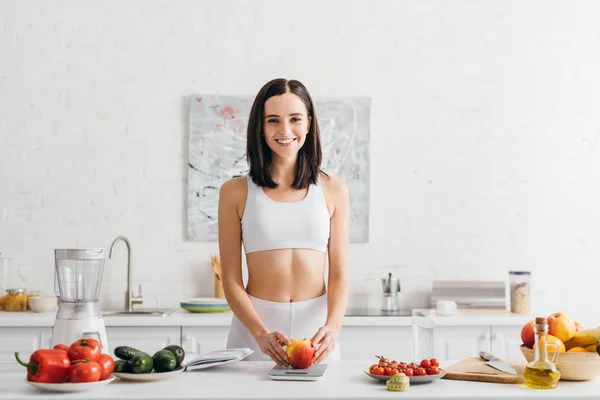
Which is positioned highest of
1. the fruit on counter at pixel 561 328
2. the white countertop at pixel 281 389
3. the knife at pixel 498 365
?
the fruit on counter at pixel 561 328

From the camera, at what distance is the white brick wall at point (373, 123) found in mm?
4195

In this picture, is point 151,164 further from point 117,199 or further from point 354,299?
point 354,299

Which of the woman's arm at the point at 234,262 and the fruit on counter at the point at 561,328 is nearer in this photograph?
the fruit on counter at the point at 561,328

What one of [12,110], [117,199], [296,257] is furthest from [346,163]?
[12,110]

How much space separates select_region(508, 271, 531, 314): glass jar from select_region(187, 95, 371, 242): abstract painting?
85 cm

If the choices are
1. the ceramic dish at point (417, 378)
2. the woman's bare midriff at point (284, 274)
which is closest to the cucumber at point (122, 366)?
the ceramic dish at point (417, 378)

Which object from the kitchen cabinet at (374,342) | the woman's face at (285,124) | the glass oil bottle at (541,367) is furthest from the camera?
the kitchen cabinet at (374,342)

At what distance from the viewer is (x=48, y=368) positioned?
1.87 meters

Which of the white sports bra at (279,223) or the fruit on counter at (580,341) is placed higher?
the white sports bra at (279,223)

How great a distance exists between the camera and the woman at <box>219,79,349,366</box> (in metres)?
2.67

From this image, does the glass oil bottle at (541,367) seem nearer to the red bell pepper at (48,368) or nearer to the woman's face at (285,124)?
the woman's face at (285,124)

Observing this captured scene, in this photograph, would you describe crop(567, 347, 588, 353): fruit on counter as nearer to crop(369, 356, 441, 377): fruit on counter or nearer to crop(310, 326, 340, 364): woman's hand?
crop(369, 356, 441, 377): fruit on counter

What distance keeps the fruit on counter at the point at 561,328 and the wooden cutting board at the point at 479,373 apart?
152 mm

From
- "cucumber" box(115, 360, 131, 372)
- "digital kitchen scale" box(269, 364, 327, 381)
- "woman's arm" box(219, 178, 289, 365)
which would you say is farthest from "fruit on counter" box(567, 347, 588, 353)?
"cucumber" box(115, 360, 131, 372)
